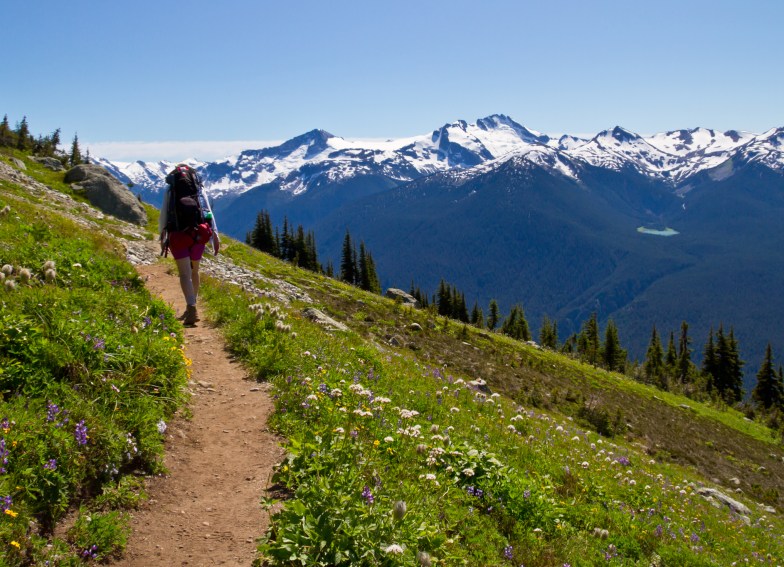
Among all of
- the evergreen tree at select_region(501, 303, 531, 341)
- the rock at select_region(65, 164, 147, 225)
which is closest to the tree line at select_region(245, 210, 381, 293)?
the evergreen tree at select_region(501, 303, 531, 341)

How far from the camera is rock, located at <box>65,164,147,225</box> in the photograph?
3638 centimetres

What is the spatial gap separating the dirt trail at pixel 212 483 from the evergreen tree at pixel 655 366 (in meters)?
68.9

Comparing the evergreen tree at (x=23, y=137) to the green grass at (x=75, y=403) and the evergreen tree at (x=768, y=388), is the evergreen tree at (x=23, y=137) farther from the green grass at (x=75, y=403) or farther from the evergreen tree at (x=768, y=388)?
the evergreen tree at (x=768, y=388)

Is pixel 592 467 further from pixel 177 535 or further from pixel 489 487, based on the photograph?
pixel 177 535

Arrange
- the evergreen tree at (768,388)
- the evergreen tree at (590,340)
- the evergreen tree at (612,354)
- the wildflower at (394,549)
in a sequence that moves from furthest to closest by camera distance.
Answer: the evergreen tree at (590,340)
the evergreen tree at (612,354)
the evergreen tree at (768,388)
the wildflower at (394,549)

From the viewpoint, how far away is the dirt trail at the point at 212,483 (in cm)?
472

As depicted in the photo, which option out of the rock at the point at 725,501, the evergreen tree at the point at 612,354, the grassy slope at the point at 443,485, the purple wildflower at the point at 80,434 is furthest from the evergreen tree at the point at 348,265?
the purple wildflower at the point at 80,434

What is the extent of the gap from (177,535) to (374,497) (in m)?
1.93

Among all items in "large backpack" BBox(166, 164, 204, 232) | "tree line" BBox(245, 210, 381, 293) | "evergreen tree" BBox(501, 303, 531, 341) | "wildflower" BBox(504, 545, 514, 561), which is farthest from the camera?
"tree line" BBox(245, 210, 381, 293)

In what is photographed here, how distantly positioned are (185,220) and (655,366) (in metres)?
94.2

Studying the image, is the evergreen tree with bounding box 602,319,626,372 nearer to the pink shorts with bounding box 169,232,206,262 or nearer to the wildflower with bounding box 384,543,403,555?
the pink shorts with bounding box 169,232,206,262

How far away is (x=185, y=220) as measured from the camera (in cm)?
1112

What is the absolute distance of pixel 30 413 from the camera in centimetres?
496

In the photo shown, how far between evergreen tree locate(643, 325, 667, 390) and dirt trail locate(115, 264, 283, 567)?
226ft
